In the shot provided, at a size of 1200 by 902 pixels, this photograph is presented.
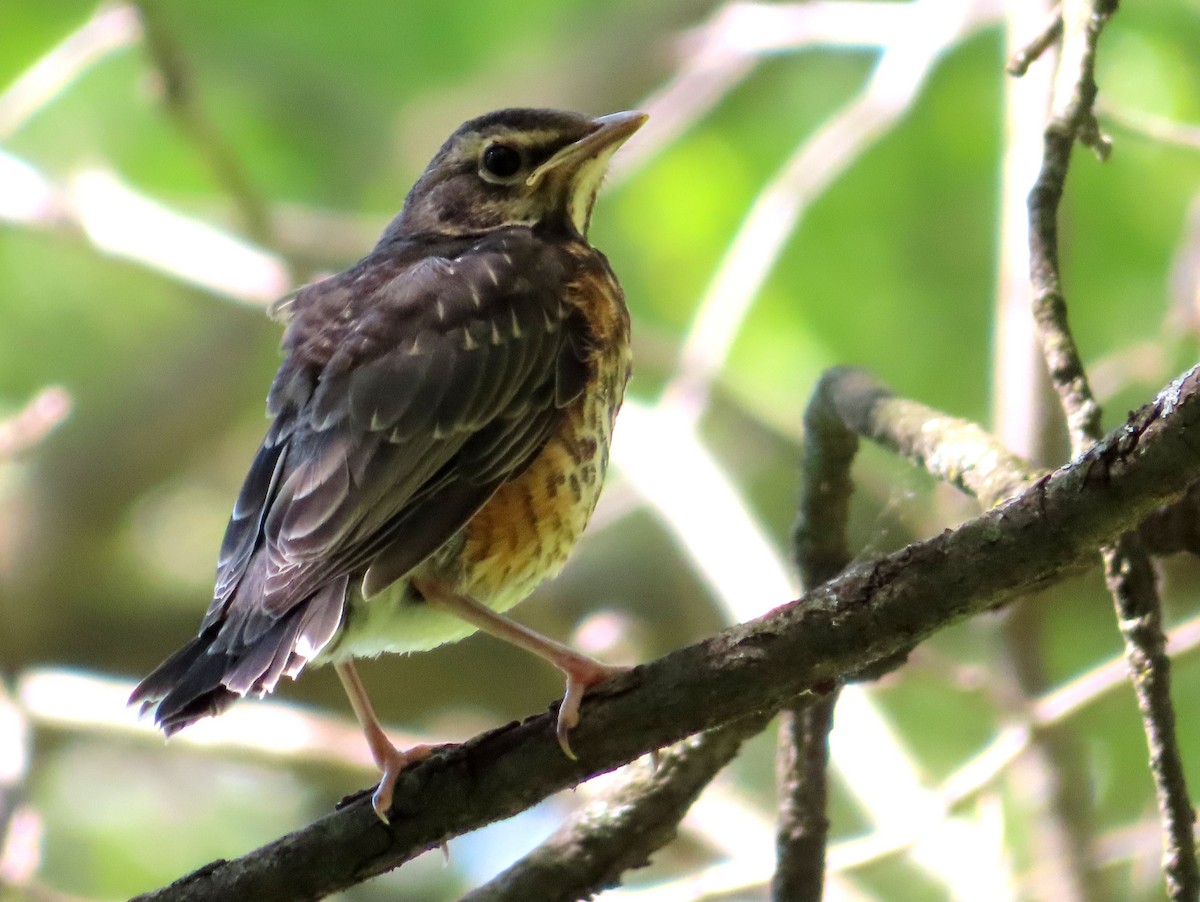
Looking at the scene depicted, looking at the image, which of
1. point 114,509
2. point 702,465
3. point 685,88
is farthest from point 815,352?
point 114,509

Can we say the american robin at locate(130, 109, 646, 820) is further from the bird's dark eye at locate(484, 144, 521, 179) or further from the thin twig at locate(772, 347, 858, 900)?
the thin twig at locate(772, 347, 858, 900)

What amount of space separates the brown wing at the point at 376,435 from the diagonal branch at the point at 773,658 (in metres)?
0.37

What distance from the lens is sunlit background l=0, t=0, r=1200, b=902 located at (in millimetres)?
5047

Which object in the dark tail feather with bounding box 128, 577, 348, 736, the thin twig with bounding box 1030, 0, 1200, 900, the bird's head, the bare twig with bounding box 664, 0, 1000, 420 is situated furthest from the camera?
the bare twig with bounding box 664, 0, 1000, 420

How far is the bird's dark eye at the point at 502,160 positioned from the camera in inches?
184

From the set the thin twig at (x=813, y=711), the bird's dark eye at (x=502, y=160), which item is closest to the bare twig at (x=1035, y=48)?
the thin twig at (x=813, y=711)

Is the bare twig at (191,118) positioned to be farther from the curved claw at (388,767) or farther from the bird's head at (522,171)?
the curved claw at (388,767)

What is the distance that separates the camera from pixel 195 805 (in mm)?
7891

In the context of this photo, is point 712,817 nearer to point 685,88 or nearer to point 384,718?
point 384,718

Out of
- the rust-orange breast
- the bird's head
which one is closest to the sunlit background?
the bird's head

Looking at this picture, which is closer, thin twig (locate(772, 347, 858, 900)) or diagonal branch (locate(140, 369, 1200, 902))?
diagonal branch (locate(140, 369, 1200, 902))

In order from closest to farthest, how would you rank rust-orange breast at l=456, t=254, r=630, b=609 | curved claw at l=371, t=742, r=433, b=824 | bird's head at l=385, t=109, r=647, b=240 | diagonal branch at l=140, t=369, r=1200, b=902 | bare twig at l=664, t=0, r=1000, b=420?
diagonal branch at l=140, t=369, r=1200, b=902 < curved claw at l=371, t=742, r=433, b=824 < rust-orange breast at l=456, t=254, r=630, b=609 < bird's head at l=385, t=109, r=647, b=240 < bare twig at l=664, t=0, r=1000, b=420

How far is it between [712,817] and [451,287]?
242cm

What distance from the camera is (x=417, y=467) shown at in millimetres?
3412
